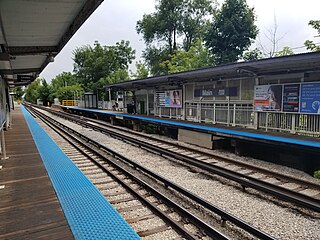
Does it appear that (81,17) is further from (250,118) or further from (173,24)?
(173,24)

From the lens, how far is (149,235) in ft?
12.4

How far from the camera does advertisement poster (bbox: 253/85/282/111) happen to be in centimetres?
1003

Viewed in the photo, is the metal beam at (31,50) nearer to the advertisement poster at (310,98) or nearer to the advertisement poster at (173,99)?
the advertisement poster at (310,98)

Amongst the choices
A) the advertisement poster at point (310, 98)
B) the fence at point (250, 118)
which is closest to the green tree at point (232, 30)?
the fence at point (250, 118)

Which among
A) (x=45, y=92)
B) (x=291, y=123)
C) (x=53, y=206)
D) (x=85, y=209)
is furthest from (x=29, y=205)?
(x=45, y=92)

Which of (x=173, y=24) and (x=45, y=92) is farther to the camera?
Answer: (x=45, y=92)

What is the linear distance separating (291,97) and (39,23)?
890 centimetres

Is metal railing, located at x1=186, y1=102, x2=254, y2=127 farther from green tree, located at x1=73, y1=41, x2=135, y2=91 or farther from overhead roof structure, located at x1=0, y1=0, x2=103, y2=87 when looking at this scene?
green tree, located at x1=73, y1=41, x2=135, y2=91

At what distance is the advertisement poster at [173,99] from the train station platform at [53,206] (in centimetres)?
1073

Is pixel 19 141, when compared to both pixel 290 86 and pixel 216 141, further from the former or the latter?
pixel 290 86

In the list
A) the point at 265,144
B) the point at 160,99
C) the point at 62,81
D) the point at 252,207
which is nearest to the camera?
the point at 252,207

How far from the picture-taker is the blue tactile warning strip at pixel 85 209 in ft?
9.91

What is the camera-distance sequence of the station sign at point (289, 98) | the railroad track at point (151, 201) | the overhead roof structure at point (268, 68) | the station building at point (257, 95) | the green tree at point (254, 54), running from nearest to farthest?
the railroad track at point (151, 201)
the overhead roof structure at point (268, 68)
the station sign at point (289, 98)
the station building at point (257, 95)
the green tree at point (254, 54)

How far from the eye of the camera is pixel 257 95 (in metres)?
10.8
